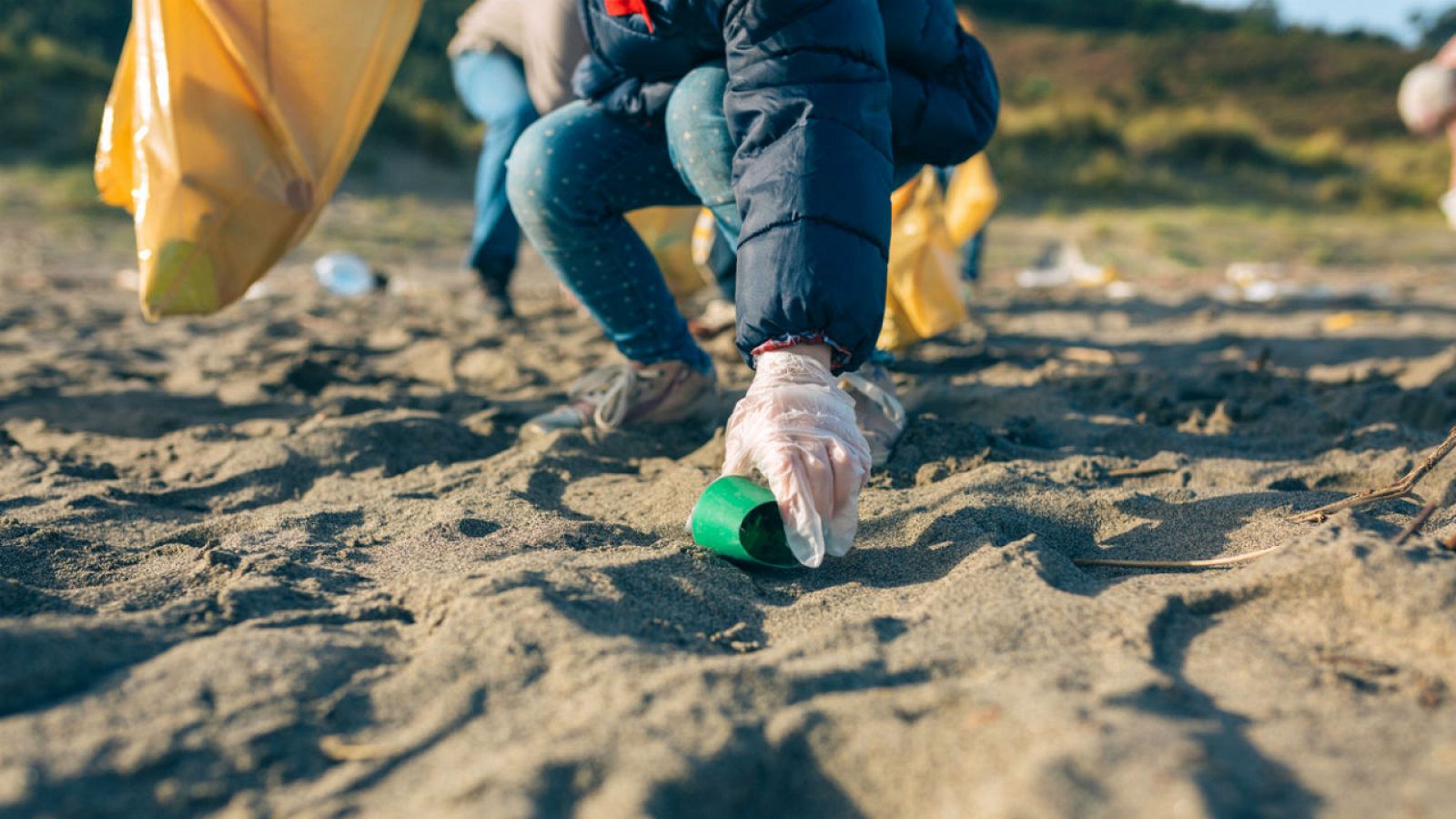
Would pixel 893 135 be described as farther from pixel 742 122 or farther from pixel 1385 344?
pixel 1385 344

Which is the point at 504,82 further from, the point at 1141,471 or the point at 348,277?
the point at 1141,471

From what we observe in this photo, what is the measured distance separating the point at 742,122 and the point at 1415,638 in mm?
1010

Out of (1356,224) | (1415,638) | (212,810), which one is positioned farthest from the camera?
(1356,224)

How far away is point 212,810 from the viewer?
0.87 meters

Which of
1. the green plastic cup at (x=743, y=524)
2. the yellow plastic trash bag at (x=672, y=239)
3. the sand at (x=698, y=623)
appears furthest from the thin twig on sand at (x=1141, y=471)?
the yellow plastic trash bag at (x=672, y=239)

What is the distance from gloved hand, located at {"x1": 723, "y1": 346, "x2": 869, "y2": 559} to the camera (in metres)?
1.29

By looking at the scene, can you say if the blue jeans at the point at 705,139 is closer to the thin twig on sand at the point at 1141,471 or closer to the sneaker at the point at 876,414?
the sneaker at the point at 876,414

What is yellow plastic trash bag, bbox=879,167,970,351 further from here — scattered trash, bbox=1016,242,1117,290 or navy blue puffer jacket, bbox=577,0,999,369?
scattered trash, bbox=1016,242,1117,290

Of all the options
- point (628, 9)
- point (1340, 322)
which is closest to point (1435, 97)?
point (1340, 322)

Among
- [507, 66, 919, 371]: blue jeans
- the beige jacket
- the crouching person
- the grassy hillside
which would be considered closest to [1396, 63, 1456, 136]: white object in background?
the crouching person

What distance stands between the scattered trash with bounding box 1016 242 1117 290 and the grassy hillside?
451cm

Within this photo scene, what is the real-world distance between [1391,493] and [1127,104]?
19005mm

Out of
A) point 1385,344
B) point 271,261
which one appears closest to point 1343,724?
point 271,261

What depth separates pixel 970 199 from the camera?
366 centimetres
